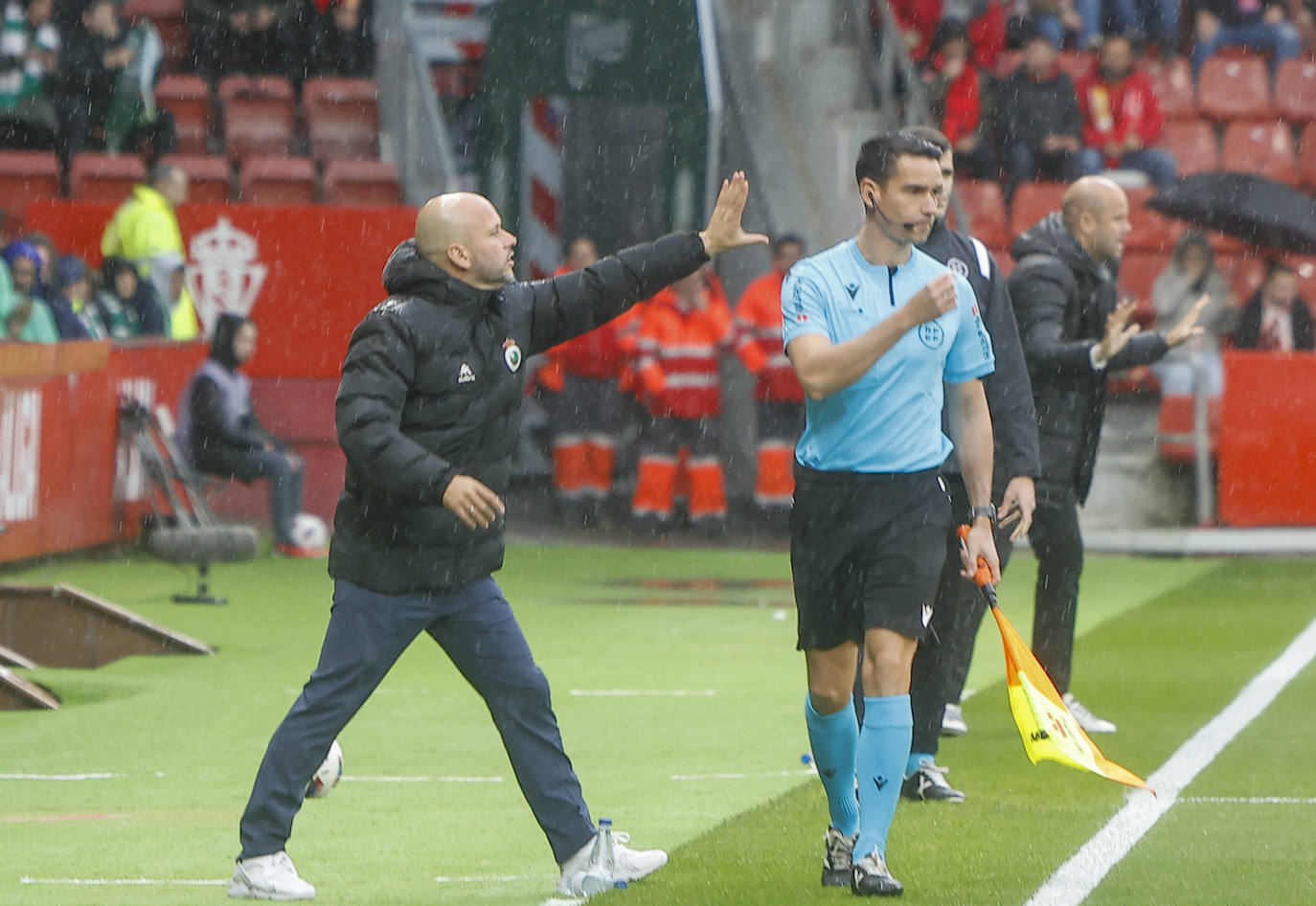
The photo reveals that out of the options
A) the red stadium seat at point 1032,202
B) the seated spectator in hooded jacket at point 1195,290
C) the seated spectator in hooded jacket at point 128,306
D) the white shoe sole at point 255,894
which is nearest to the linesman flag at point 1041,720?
the white shoe sole at point 255,894

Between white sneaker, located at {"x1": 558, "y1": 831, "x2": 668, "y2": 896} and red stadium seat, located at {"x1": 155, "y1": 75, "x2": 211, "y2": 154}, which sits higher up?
red stadium seat, located at {"x1": 155, "y1": 75, "x2": 211, "y2": 154}

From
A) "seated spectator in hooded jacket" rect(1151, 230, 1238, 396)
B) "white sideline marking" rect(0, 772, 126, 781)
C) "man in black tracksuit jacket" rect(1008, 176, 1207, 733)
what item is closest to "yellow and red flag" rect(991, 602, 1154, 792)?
"man in black tracksuit jacket" rect(1008, 176, 1207, 733)

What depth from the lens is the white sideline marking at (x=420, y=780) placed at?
28.1 ft

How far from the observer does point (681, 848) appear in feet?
23.6

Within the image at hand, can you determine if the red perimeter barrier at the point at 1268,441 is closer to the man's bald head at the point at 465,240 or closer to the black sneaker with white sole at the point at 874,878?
the black sneaker with white sole at the point at 874,878

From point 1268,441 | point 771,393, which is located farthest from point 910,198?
point 771,393

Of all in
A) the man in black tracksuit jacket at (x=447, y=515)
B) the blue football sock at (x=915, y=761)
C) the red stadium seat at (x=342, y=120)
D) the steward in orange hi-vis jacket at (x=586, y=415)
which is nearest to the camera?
the man in black tracksuit jacket at (x=447, y=515)

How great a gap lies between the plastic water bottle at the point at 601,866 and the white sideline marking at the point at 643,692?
4.28 metres

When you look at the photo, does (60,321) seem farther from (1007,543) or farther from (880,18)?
(1007,543)

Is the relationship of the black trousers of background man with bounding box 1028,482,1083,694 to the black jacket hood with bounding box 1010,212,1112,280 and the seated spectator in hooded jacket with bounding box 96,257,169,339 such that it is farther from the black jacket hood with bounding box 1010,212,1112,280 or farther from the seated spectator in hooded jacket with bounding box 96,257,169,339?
the seated spectator in hooded jacket with bounding box 96,257,169,339

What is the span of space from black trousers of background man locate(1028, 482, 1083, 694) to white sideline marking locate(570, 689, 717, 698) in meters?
1.87

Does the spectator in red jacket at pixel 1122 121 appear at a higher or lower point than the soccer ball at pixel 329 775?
higher

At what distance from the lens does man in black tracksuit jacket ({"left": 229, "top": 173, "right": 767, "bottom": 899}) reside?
20.6ft

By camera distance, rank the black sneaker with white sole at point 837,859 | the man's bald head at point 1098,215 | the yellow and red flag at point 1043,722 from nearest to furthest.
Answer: the yellow and red flag at point 1043,722, the black sneaker with white sole at point 837,859, the man's bald head at point 1098,215
